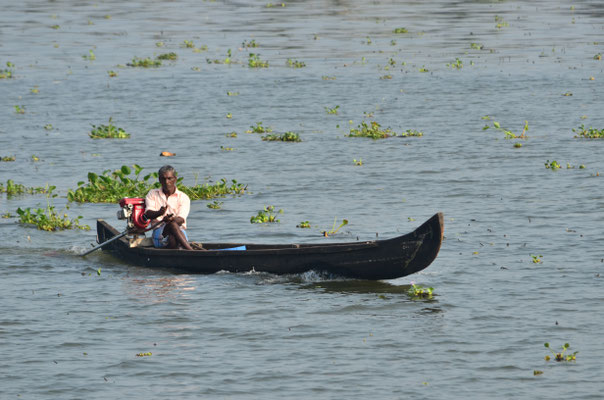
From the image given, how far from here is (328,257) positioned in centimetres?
1405

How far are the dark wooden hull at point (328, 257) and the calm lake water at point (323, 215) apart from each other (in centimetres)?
21

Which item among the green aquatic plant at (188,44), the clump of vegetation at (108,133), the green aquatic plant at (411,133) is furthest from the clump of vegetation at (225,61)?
the green aquatic plant at (411,133)

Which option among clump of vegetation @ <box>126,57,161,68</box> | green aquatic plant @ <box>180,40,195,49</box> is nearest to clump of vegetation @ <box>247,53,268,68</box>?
clump of vegetation @ <box>126,57,161,68</box>

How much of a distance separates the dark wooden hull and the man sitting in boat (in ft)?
0.96

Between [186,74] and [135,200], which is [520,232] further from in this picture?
[186,74]

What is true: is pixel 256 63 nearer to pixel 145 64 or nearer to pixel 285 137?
pixel 145 64

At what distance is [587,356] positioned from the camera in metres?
11.4

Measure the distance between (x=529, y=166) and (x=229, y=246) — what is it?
28.1 ft

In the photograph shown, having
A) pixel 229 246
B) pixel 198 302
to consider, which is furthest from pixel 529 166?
pixel 198 302

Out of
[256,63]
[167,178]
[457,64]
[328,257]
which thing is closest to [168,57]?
[256,63]

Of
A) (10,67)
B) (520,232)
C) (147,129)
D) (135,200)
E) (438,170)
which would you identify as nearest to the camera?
(135,200)

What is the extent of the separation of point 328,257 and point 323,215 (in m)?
4.51

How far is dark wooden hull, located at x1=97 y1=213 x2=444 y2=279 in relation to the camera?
13.5 metres

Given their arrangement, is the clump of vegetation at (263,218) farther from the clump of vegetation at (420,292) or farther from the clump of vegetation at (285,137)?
the clump of vegetation at (285,137)
